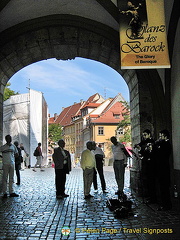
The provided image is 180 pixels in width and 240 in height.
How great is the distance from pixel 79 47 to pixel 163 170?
5629 millimetres

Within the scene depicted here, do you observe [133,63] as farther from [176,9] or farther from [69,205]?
[69,205]

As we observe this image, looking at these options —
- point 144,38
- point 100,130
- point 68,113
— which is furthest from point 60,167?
point 68,113

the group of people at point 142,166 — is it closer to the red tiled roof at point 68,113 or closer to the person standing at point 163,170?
the person standing at point 163,170

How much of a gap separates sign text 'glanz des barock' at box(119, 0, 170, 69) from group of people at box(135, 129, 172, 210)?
193 cm

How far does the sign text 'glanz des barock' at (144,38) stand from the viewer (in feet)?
20.6

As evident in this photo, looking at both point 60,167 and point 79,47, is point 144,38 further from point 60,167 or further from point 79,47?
point 79,47

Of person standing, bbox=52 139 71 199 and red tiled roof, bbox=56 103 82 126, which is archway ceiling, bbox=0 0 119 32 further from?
red tiled roof, bbox=56 103 82 126

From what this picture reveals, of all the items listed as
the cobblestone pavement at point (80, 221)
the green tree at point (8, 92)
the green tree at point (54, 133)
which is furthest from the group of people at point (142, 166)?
the green tree at point (54, 133)

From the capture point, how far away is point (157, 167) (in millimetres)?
7379

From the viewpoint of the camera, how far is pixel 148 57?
6293mm

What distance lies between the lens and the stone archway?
10.0 m

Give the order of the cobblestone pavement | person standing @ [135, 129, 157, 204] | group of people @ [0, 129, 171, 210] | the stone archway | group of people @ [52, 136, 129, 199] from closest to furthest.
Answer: the cobblestone pavement < group of people @ [0, 129, 171, 210] < person standing @ [135, 129, 157, 204] < group of people @ [52, 136, 129, 199] < the stone archway

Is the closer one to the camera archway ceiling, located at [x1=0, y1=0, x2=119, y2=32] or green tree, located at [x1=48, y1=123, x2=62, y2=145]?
archway ceiling, located at [x1=0, y1=0, x2=119, y2=32]

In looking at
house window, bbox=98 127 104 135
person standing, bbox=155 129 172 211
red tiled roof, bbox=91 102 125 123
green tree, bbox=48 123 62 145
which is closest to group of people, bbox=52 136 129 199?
person standing, bbox=155 129 172 211
